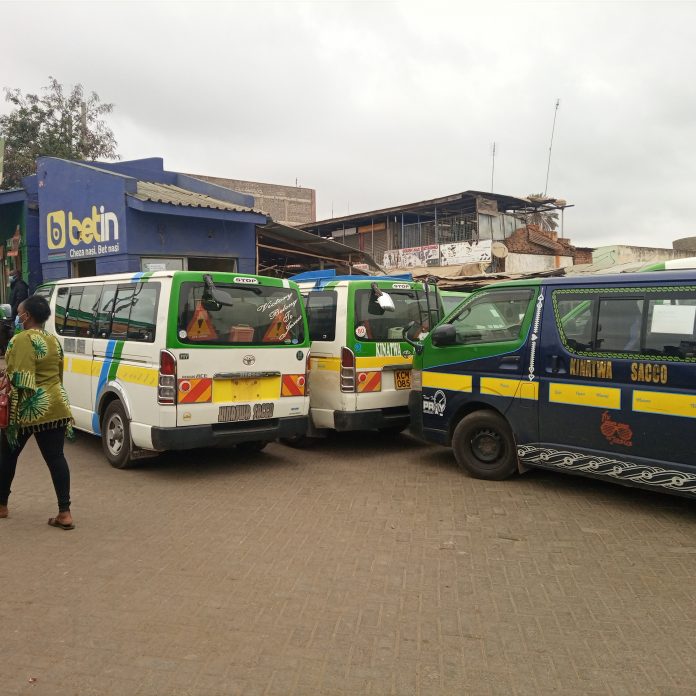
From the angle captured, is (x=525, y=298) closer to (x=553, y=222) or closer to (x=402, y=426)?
(x=402, y=426)

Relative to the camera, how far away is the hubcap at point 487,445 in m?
6.43

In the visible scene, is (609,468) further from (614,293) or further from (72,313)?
(72,313)

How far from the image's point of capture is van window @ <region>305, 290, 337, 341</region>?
761 centimetres

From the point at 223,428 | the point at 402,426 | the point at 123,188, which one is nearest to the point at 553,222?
the point at 123,188

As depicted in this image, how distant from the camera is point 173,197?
1331 centimetres

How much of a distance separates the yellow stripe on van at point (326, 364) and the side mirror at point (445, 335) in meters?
1.22

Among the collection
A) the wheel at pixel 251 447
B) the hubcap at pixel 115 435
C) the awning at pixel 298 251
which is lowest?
the wheel at pixel 251 447

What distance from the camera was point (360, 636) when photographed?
3373 millimetres

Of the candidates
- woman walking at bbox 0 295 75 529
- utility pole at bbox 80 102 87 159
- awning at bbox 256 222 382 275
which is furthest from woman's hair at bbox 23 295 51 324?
utility pole at bbox 80 102 87 159

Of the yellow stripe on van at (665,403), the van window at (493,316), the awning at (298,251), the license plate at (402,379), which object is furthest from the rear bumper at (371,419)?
the awning at (298,251)

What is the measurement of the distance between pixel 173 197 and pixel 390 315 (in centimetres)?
741

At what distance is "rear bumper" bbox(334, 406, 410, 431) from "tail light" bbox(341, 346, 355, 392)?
11.1 inches

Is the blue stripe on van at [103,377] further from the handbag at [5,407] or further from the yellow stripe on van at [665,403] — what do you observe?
the yellow stripe on van at [665,403]

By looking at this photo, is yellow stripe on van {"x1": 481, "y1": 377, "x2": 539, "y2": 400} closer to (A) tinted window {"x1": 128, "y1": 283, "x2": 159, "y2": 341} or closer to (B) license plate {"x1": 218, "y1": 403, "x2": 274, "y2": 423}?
(B) license plate {"x1": 218, "y1": 403, "x2": 274, "y2": 423}
